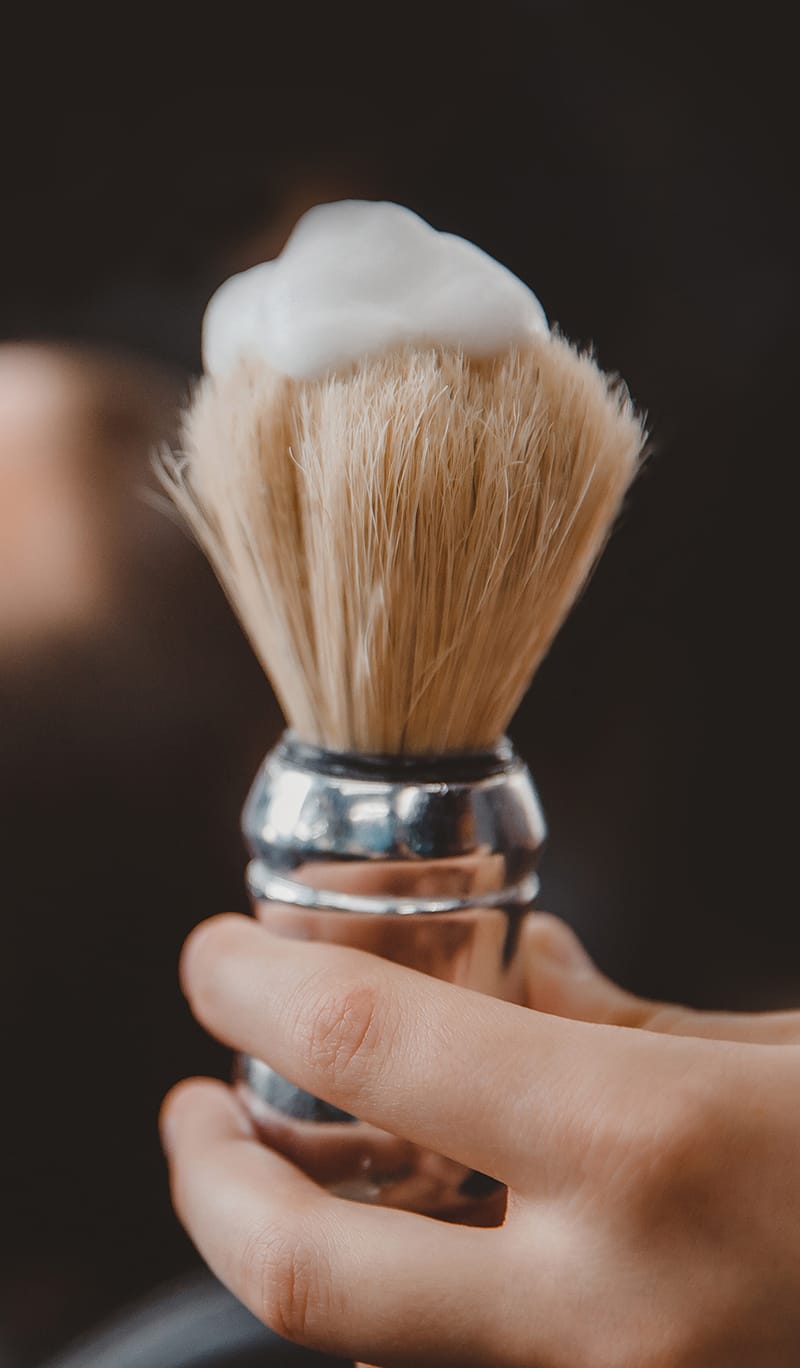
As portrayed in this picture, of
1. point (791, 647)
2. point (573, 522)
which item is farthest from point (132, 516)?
point (791, 647)

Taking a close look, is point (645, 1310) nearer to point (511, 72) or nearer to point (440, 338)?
point (440, 338)

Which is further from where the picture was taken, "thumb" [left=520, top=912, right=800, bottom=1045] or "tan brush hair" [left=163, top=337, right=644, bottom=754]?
"thumb" [left=520, top=912, right=800, bottom=1045]

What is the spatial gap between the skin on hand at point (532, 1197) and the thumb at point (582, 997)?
17cm

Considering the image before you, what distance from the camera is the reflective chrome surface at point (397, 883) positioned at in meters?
0.39

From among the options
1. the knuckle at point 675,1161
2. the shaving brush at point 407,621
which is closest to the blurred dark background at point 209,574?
the shaving brush at point 407,621

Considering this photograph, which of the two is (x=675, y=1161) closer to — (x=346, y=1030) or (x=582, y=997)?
(x=346, y=1030)

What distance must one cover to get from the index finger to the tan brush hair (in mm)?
88

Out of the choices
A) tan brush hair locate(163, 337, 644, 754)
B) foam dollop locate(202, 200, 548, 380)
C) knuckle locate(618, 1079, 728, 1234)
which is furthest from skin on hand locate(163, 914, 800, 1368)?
foam dollop locate(202, 200, 548, 380)

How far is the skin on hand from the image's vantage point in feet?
1.05

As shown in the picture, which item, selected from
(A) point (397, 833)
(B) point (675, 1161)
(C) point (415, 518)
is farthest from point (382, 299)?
(B) point (675, 1161)

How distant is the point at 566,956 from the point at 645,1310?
10.6 inches

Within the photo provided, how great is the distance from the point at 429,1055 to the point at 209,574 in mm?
340

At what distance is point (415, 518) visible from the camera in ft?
1.30

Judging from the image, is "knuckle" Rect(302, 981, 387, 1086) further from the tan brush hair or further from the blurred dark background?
the blurred dark background
